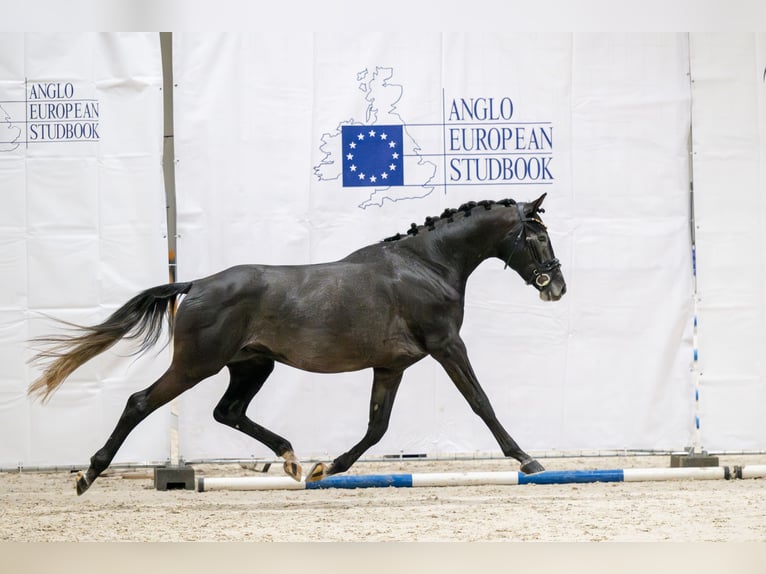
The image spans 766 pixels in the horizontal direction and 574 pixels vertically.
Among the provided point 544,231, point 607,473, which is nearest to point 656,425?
point 607,473

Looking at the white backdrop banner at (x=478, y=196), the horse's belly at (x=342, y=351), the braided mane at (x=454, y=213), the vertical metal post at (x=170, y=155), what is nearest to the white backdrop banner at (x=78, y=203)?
the vertical metal post at (x=170, y=155)

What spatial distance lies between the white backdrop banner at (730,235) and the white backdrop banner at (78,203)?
11.6 ft

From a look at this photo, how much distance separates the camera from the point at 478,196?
24.7ft

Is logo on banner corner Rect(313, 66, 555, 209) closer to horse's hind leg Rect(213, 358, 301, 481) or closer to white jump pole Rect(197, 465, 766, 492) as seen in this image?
horse's hind leg Rect(213, 358, 301, 481)

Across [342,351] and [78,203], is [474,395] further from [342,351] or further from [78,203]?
[78,203]

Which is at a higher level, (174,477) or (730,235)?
(730,235)

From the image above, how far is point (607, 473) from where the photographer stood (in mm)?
6855

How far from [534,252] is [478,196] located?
1.11 meters

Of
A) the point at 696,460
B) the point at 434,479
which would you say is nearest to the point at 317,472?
the point at 434,479

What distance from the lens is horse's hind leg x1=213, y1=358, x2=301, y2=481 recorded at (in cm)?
650

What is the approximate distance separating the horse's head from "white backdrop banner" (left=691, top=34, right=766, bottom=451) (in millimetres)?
1596

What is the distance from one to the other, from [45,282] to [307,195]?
1.76 meters

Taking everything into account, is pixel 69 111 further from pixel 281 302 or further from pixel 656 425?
pixel 656 425

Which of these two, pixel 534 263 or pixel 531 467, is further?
pixel 534 263
